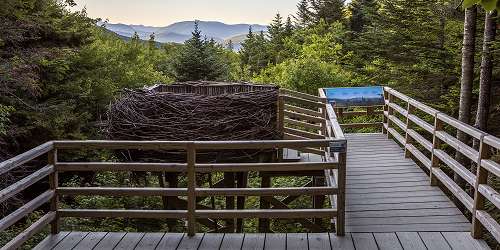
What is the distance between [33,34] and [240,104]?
24.6 feet

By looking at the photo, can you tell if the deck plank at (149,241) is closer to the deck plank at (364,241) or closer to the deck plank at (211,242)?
the deck plank at (211,242)

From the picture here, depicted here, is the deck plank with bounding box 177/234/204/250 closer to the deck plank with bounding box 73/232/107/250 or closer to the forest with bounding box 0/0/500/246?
the deck plank with bounding box 73/232/107/250

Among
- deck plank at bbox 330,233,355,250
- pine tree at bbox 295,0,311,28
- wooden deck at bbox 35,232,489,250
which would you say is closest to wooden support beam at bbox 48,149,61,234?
wooden deck at bbox 35,232,489,250

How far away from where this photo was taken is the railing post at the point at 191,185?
15.4 feet

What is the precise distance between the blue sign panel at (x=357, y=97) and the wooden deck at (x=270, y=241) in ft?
20.5

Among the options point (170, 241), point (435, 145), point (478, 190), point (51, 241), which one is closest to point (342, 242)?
point (478, 190)

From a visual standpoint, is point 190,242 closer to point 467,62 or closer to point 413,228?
point 413,228

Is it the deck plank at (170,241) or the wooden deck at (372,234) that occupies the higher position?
the wooden deck at (372,234)

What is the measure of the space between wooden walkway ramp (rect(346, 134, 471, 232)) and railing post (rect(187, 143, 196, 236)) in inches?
63.7

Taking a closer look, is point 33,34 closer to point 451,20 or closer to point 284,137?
point 284,137

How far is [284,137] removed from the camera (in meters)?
8.63

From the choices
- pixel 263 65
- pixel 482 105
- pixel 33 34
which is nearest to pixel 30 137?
pixel 33 34

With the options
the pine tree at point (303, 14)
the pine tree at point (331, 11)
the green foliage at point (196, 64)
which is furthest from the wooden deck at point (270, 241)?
the pine tree at point (303, 14)

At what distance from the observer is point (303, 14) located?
1636 inches
